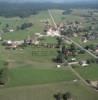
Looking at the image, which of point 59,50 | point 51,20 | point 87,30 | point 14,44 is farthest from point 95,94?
point 51,20

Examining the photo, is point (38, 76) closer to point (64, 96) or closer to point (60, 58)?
point (60, 58)

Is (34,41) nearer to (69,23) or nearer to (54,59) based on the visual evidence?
(54,59)

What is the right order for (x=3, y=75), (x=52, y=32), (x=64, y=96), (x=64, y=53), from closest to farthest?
(x=64, y=96) → (x=3, y=75) → (x=64, y=53) → (x=52, y=32)

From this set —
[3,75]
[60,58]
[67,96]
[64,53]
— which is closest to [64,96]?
[67,96]

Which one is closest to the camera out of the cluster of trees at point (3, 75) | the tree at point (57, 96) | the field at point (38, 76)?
the tree at point (57, 96)

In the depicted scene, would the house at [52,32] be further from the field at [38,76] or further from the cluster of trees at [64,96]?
the cluster of trees at [64,96]

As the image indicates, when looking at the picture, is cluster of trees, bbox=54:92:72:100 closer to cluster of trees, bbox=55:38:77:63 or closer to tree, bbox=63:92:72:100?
tree, bbox=63:92:72:100

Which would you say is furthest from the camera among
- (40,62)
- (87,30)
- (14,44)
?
(87,30)

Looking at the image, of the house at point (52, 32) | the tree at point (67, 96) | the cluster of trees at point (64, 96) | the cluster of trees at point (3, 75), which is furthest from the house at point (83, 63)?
the house at point (52, 32)

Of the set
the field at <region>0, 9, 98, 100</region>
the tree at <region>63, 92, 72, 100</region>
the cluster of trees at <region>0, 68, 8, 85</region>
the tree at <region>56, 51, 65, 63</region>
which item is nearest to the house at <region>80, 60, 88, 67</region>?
the field at <region>0, 9, 98, 100</region>

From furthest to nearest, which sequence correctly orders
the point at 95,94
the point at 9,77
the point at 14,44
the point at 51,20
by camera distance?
1. the point at 51,20
2. the point at 14,44
3. the point at 9,77
4. the point at 95,94

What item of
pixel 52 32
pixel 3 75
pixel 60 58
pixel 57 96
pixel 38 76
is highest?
pixel 52 32
